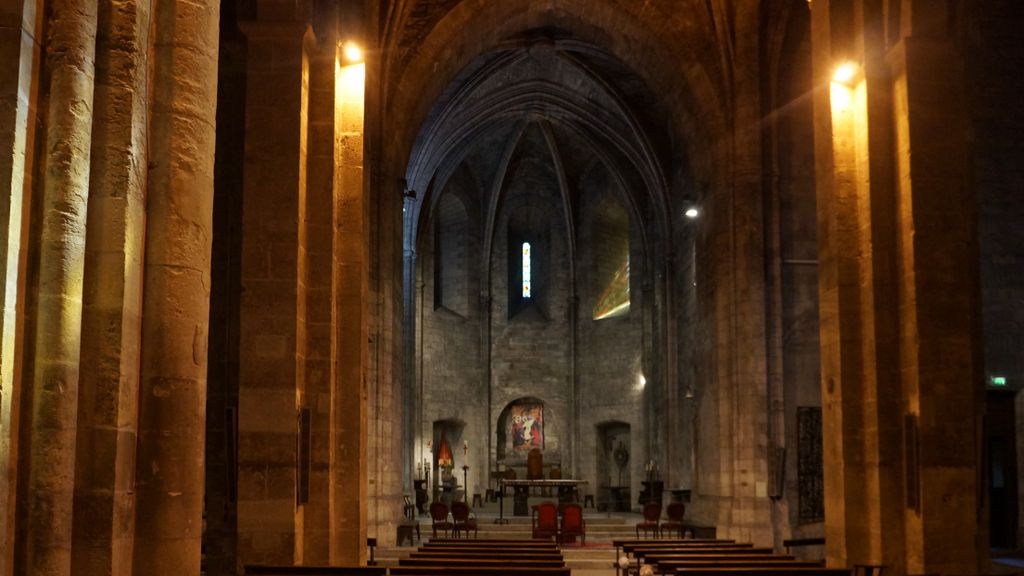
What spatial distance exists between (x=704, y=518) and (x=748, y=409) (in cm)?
285

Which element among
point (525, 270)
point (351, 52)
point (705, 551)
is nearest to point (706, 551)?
point (705, 551)

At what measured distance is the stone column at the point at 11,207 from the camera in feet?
16.6

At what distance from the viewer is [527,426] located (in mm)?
36625

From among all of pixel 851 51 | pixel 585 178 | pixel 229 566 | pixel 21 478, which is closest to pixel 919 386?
pixel 851 51

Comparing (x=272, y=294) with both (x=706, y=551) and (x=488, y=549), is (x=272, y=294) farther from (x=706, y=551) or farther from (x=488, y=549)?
(x=706, y=551)

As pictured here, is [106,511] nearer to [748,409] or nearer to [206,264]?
[206,264]

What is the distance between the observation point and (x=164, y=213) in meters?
6.25

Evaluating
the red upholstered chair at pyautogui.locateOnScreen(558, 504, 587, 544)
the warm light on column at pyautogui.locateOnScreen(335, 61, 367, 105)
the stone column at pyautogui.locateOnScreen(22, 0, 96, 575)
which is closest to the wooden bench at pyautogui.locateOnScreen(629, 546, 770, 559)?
the warm light on column at pyautogui.locateOnScreen(335, 61, 367, 105)

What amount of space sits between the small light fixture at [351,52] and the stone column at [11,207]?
329 inches

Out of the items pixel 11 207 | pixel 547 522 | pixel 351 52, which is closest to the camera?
pixel 11 207

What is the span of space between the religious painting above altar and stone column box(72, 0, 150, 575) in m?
30.8

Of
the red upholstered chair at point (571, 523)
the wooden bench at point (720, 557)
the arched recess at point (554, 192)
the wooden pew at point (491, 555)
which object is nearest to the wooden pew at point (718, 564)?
the wooden bench at point (720, 557)

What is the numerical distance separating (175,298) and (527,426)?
30819mm

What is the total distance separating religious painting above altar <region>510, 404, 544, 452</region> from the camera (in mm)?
36375
